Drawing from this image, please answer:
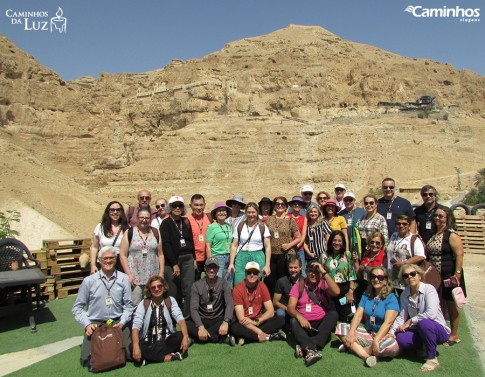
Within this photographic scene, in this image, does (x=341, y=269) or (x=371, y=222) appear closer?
(x=341, y=269)

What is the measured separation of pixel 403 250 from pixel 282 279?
1832mm

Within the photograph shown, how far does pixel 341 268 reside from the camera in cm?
695

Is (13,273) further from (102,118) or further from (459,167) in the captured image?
(102,118)

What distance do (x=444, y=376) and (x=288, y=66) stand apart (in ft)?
248

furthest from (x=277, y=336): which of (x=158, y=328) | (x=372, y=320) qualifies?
(x=158, y=328)

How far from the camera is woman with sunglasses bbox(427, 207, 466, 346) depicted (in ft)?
21.0

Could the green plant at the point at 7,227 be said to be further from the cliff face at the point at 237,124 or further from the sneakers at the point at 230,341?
the sneakers at the point at 230,341

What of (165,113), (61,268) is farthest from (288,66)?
(61,268)

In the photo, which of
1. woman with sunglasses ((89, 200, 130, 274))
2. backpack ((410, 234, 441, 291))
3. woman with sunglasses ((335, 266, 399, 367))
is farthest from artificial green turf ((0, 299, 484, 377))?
woman with sunglasses ((89, 200, 130, 274))

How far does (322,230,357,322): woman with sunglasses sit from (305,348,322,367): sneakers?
131 centimetres

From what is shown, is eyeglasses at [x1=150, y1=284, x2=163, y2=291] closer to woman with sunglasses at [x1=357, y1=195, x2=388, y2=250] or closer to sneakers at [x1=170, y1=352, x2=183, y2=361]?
sneakers at [x1=170, y1=352, x2=183, y2=361]

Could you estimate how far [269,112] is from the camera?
62.7m

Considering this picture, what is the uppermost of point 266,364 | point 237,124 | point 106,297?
point 237,124

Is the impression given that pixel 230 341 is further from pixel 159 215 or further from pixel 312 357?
pixel 159 215
